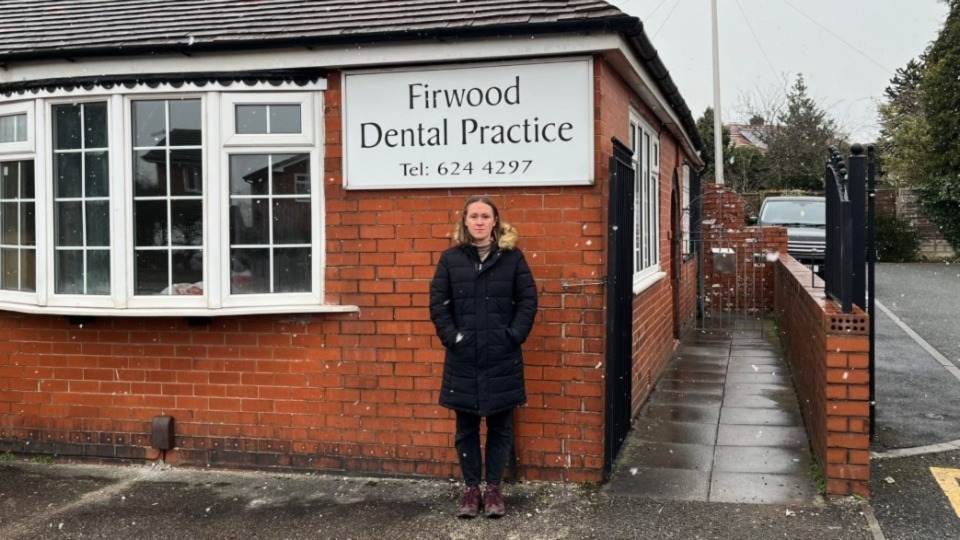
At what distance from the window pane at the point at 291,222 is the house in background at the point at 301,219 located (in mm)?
20

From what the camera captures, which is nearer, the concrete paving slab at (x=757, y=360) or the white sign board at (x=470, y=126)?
the white sign board at (x=470, y=126)

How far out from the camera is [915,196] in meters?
25.8

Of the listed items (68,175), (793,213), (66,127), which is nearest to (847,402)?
(68,175)

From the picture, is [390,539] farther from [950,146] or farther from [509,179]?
[950,146]

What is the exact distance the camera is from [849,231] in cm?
505

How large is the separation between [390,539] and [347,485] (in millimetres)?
1014

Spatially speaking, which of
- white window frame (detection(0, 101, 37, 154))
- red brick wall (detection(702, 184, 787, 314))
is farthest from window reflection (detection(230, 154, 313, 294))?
red brick wall (detection(702, 184, 787, 314))

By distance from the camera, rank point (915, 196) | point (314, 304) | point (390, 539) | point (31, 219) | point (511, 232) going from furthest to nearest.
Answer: point (915, 196), point (31, 219), point (314, 304), point (511, 232), point (390, 539)

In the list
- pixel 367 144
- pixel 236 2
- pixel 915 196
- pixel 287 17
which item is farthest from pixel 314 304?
pixel 915 196

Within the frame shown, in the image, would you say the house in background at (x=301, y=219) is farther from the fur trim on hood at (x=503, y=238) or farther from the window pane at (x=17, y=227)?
the fur trim on hood at (x=503, y=238)

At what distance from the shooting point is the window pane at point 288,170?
574 centimetres

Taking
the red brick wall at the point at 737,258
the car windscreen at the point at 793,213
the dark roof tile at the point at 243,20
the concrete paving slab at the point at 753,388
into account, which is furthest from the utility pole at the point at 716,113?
the dark roof tile at the point at 243,20

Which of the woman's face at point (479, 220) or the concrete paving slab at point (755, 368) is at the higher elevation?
the woman's face at point (479, 220)

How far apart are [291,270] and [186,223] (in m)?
0.77
